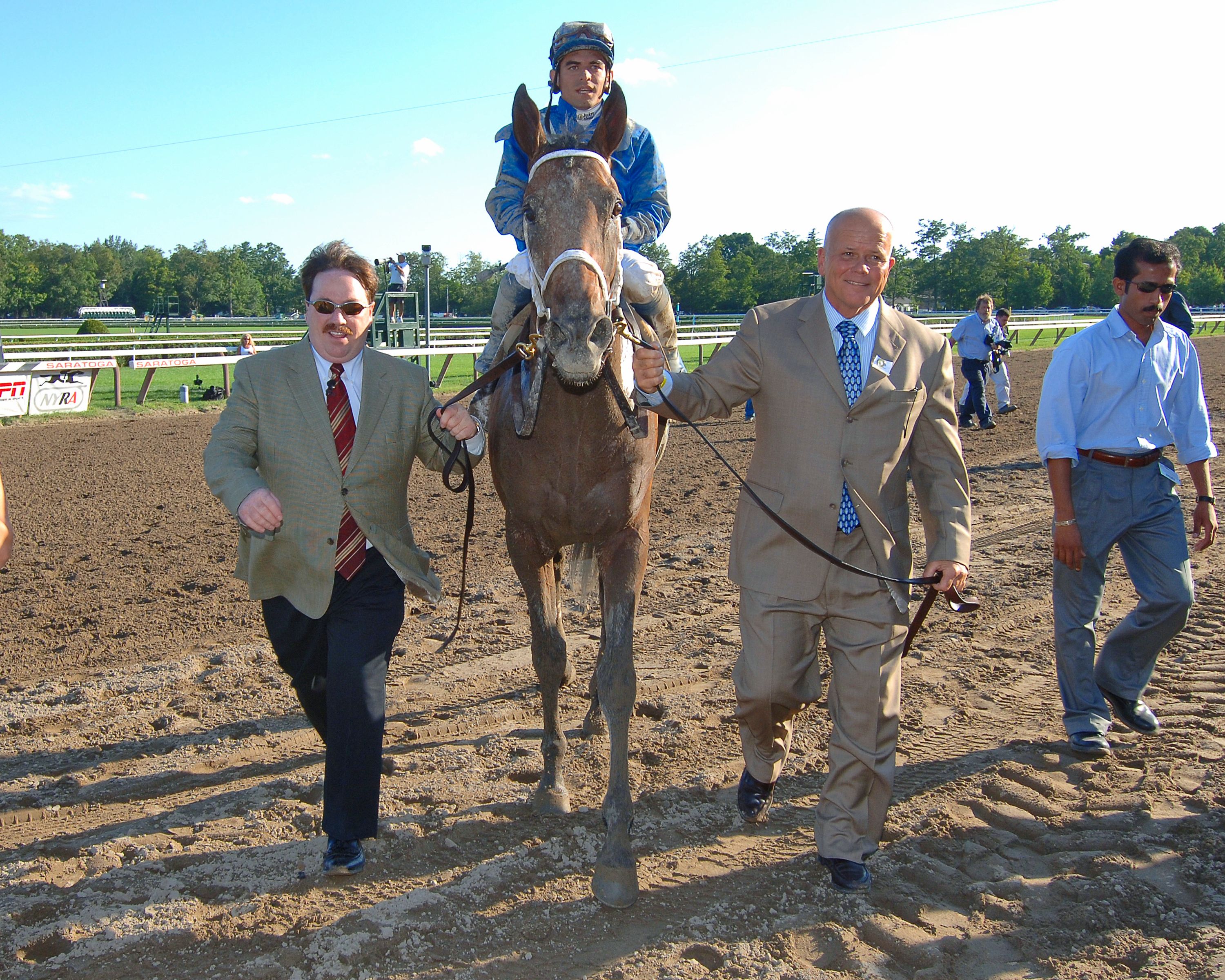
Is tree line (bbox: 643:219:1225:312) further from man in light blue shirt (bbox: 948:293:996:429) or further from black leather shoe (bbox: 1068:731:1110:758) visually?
black leather shoe (bbox: 1068:731:1110:758)

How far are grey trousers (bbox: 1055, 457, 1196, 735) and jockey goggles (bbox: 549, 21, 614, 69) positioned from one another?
316 cm

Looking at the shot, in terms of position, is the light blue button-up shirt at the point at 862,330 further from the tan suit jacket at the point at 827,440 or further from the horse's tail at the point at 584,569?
the horse's tail at the point at 584,569

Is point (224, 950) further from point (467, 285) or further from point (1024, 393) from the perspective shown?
point (467, 285)

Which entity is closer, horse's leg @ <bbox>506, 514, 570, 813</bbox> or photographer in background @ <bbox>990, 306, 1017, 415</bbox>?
horse's leg @ <bbox>506, 514, 570, 813</bbox>

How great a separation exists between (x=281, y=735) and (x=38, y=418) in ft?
41.8

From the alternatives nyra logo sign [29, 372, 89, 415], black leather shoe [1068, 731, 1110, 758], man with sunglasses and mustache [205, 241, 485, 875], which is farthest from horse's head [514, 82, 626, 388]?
nyra logo sign [29, 372, 89, 415]

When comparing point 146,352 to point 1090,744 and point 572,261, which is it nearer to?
point 572,261

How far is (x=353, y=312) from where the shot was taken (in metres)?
3.43

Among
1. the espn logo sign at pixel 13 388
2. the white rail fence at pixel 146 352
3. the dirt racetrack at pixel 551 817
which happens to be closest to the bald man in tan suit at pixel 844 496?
the dirt racetrack at pixel 551 817

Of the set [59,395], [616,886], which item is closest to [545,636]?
[616,886]

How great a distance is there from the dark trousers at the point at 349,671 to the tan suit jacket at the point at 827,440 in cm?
138

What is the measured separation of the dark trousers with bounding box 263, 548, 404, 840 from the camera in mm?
3262

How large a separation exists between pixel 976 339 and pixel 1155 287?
10733 mm

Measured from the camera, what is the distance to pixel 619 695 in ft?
12.0
